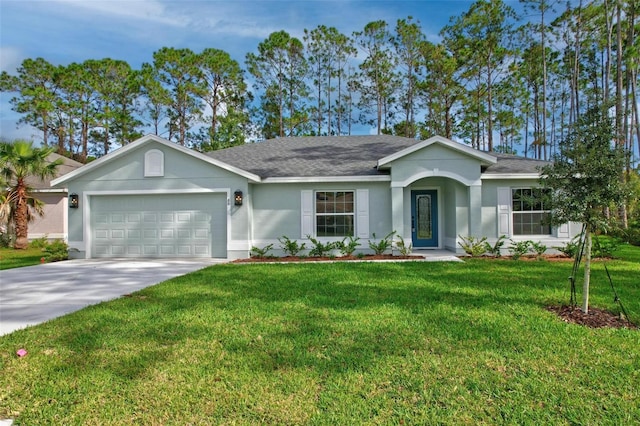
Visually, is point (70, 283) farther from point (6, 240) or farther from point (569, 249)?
point (569, 249)

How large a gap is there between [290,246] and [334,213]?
1.84 meters

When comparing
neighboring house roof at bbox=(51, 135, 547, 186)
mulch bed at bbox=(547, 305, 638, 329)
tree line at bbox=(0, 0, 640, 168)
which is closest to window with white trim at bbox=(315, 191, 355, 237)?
neighboring house roof at bbox=(51, 135, 547, 186)

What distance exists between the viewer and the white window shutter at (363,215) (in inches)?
460

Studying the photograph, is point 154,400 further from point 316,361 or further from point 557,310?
point 557,310

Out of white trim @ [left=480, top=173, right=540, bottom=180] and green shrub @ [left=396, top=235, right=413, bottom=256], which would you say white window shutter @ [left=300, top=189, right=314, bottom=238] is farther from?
white trim @ [left=480, top=173, right=540, bottom=180]

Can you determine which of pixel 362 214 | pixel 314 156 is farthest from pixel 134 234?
pixel 362 214

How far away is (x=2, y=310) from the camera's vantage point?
5.51m

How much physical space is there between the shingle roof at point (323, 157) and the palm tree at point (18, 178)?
724 centimetres

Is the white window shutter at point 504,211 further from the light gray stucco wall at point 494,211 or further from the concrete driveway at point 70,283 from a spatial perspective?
the concrete driveway at point 70,283

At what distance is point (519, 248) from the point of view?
1077 cm

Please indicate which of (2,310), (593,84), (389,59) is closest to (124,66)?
(389,59)

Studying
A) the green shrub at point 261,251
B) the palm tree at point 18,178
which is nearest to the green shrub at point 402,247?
the green shrub at point 261,251

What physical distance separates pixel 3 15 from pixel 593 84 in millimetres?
35077

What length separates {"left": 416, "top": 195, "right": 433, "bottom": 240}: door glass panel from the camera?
1284 centimetres
